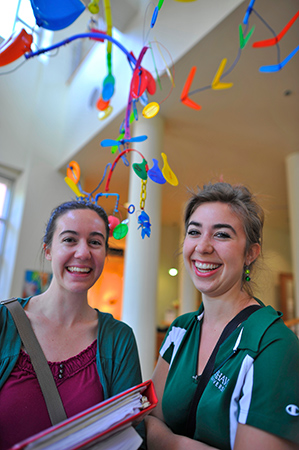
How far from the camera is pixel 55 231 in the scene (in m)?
1.14

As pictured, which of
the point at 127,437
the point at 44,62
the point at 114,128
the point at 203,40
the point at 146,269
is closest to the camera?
the point at 127,437

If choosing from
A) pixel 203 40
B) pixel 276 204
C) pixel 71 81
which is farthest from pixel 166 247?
pixel 203 40

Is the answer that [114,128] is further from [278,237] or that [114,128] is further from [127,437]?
[278,237]

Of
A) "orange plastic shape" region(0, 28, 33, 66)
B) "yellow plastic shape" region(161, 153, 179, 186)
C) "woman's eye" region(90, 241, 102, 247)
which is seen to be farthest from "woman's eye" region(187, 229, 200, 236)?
"orange plastic shape" region(0, 28, 33, 66)

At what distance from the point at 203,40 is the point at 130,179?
1.52m

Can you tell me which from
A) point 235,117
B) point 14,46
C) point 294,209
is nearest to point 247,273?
point 14,46

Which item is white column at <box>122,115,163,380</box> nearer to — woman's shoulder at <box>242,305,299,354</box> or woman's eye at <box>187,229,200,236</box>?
woman's eye at <box>187,229,200,236</box>

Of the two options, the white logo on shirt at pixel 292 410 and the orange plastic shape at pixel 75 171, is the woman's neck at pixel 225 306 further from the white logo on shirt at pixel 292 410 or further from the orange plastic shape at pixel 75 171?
the orange plastic shape at pixel 75 171

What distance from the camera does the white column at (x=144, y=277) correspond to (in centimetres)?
325

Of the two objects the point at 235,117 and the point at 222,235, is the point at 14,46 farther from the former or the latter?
the point at 235,117

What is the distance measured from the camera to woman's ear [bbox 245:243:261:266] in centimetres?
109

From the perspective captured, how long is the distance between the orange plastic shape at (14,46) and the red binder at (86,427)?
1.03 metres

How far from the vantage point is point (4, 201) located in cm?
506

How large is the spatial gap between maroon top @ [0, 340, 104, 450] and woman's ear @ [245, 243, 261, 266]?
23.2 inches
